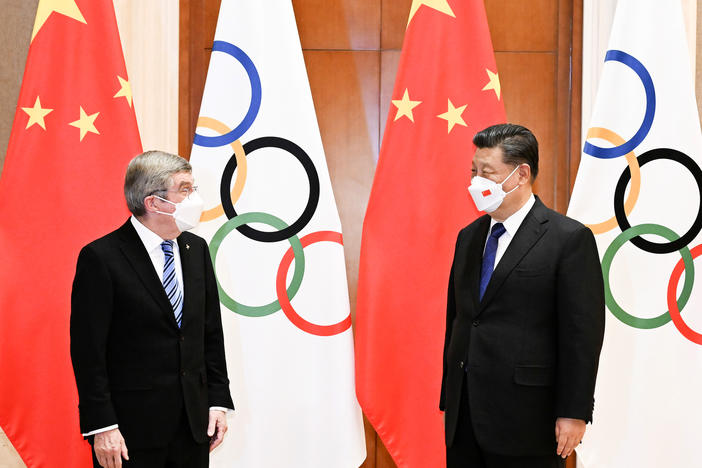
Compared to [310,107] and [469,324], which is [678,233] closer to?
[469,324]

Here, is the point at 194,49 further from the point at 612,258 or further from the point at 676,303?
the point at 676,303

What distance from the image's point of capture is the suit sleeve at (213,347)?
2.17 meters

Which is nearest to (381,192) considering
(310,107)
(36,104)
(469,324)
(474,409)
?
(310,107)

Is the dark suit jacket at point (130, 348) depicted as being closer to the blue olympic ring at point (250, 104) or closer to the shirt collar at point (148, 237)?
the shirt collar at point (148, 237)

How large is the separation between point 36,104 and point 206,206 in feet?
2.48

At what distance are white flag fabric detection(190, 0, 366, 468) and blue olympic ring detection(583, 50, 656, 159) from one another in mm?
1111

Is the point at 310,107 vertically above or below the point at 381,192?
above

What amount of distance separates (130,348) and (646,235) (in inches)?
78.2

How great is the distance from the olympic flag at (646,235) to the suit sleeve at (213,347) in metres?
1.48

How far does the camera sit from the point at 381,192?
2855 millimetres

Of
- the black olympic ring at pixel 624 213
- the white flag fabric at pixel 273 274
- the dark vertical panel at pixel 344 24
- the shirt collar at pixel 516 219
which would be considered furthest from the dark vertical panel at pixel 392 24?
the shirt collar at pixel 516 219

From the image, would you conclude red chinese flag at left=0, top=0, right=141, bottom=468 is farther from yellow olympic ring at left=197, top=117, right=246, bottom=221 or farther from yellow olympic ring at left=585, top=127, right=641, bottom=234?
yellow olympic ring at left=585, top=127, right=641, bottom=234

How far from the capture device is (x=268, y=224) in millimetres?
2816

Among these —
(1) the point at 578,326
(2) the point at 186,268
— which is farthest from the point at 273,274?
(1) the point at 578,326
